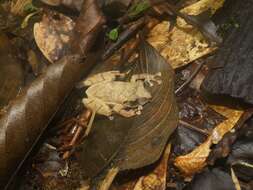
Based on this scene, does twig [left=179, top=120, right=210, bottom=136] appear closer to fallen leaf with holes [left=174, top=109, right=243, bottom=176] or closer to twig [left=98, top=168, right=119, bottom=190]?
fallen leaf with holes [left=174, top=109, right=243, bottom=176]

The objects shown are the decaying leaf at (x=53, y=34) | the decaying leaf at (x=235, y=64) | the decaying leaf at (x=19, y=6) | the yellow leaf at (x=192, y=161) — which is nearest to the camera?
the yellow leaf at (x=192, y=161)

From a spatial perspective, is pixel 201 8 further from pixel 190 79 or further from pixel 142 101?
pixel 142 101

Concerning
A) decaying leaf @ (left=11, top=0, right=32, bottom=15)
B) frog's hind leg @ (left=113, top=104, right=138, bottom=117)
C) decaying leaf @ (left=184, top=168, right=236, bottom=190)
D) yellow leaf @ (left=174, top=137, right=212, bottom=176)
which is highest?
decaying leaf @ (left=11, top=0, right=32, bottom=15)

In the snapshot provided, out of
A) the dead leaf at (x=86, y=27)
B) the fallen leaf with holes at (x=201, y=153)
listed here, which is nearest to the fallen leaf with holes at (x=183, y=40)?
the dead leaf at (x=86, y=27)

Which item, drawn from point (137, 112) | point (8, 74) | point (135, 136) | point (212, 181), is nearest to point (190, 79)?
point (137, 112)

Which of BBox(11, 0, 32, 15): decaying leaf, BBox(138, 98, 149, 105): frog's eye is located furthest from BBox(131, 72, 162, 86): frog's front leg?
BBox(11, 0, 32, 15): decaying leaf

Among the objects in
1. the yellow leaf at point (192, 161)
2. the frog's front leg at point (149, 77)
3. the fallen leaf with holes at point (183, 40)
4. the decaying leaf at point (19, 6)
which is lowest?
the yellow leaf at point (192, 161)

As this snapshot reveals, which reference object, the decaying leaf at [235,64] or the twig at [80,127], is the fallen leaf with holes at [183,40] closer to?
the decaying leaf at [235,64]

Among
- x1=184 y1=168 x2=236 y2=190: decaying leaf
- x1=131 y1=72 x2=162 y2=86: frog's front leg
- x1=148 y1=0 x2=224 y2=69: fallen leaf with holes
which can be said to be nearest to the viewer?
x1=184 y1=168 x2=236 y2=190: decaying leaf

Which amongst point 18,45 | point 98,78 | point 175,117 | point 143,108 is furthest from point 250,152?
point 18,45
